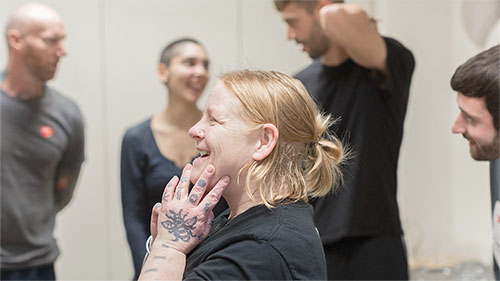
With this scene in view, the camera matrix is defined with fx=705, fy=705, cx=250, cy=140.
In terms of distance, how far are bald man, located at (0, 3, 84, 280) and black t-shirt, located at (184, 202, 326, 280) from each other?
1137 millimetres

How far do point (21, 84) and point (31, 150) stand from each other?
0.67ft

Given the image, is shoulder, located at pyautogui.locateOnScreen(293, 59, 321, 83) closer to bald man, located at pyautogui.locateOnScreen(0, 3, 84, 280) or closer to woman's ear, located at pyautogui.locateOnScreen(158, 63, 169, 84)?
woman's ear, located at pyautogui.locateOnScreen(158, 63, 169, 84)

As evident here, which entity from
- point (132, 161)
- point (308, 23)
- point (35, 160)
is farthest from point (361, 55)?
point (35, 160)

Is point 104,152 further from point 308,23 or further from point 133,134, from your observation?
point 308,23

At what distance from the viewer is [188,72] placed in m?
2.19

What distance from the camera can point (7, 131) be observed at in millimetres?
2135

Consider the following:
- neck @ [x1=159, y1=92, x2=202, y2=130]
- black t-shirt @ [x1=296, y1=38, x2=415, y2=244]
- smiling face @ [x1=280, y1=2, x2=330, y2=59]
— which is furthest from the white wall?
black t-shirt @ [x1=296, y1=38, x2=415, y2=244]

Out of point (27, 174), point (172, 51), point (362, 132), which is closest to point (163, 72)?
point (172, 51)

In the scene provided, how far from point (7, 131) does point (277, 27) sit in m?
0.94

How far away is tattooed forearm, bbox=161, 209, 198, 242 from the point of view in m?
1.09

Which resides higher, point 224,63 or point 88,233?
point 224,63

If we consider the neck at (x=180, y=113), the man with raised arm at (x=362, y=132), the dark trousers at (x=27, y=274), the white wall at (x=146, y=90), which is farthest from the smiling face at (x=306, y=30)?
the dark trousers at (x=27, y=274)

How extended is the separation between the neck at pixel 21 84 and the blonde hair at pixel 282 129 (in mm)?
1132

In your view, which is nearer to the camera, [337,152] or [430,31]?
[337,152]
